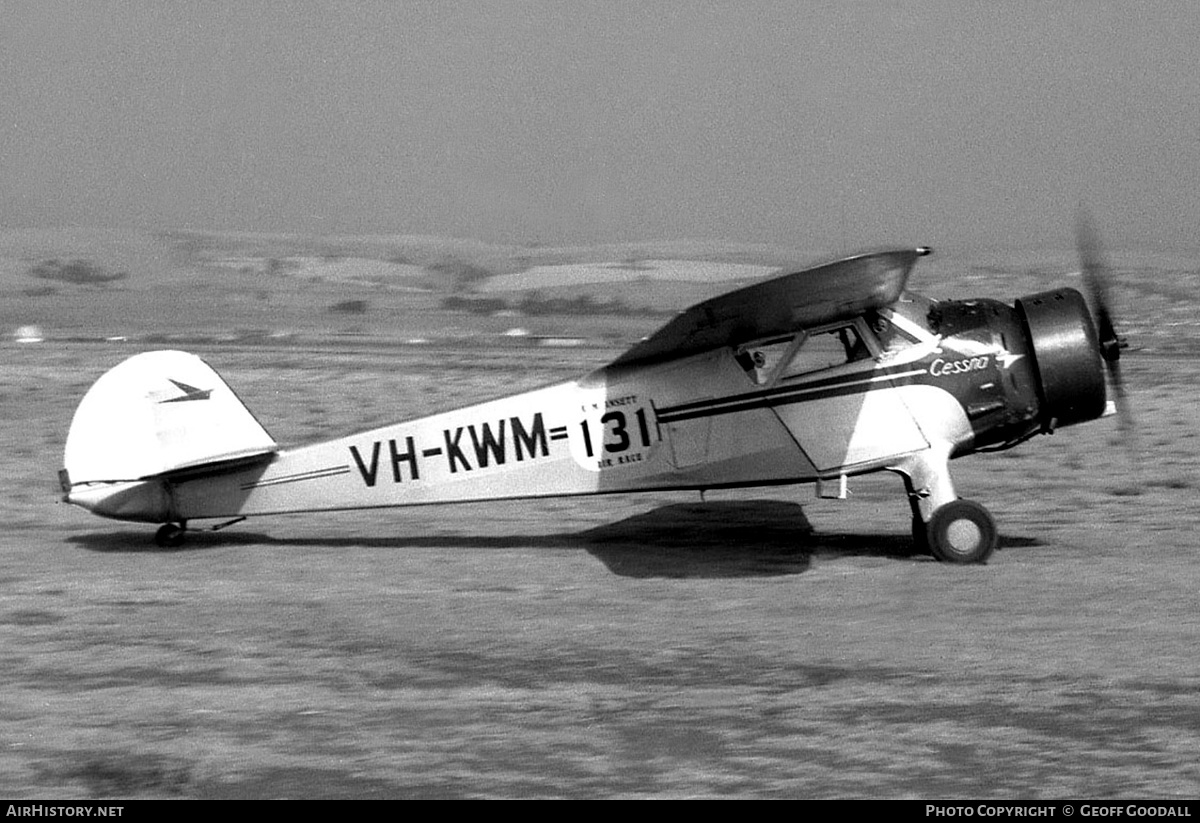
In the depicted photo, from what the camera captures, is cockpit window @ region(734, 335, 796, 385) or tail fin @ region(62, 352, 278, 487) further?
tail fin @ region(62, 352, 278, 487)

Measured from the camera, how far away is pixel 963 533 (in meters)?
11.2

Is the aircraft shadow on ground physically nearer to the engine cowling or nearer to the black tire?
the black tire

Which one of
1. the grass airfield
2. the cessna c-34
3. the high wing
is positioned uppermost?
the high wing

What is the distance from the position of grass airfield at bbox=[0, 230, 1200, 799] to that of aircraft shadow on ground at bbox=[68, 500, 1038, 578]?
5 centimetres

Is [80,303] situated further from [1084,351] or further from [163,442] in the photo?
[1084,351]

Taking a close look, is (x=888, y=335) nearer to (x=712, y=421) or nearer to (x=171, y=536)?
(x=712, y=421)

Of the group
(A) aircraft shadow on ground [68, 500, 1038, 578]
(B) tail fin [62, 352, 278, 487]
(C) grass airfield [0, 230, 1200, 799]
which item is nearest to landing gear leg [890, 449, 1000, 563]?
(C) grass airfield [0, 230, 1200, 799]

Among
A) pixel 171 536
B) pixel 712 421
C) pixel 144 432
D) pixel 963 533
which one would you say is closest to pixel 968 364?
pixel 963 533

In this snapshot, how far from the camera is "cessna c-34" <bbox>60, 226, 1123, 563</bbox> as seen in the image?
36.8 ft

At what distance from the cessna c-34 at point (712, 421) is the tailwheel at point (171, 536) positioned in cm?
4

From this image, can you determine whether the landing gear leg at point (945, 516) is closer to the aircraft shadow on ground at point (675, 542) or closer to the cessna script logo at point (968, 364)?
the aircraft shadow on ground at point (675, 542)

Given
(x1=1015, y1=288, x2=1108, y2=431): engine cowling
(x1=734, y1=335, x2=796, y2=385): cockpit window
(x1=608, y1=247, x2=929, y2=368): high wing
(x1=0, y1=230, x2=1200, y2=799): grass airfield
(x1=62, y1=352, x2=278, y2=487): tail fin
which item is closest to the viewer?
(x1=0, y1=230, x2=1200, y2=799): grass airfield

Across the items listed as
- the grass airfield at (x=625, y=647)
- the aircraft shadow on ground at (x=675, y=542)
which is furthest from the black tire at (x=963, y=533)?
the aircraft shadow on ground at (x=675, y=542)

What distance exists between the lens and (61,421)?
2008 centimetres
